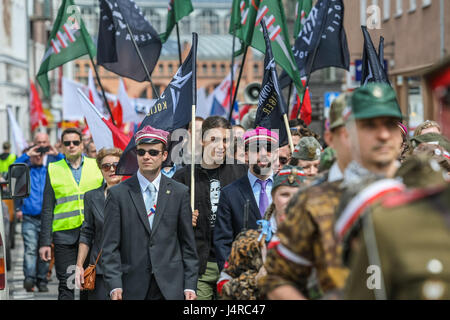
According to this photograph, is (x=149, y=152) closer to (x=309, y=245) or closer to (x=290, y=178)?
(x=290, y=178)

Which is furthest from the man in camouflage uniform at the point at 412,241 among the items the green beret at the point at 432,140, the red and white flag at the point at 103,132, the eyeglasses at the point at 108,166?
the red and white flag at the point at 103,132

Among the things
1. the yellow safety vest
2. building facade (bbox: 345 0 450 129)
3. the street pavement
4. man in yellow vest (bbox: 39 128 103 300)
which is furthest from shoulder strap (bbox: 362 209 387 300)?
building facade (bbox: 345 0 450 129)

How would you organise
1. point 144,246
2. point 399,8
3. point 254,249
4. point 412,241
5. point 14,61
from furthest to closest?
point 14,61, point 399,8, point 144,246, point 254,249, point 412,241

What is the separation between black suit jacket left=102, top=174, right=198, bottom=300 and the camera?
22.1 ft

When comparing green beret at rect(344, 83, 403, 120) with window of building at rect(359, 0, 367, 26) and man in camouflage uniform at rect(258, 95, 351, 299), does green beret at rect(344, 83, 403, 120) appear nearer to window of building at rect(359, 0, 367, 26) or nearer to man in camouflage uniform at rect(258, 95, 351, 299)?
man in camouflage uniform at rect(258, 95, 351, 299)

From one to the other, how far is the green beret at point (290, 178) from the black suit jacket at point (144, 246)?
1.64m

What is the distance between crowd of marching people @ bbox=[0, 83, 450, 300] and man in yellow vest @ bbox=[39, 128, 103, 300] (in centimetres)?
1

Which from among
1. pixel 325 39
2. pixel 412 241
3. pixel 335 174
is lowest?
pixel 412 241

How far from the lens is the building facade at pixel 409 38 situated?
2923 centimetres

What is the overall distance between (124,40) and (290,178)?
6.70 metres

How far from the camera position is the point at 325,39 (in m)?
11.9

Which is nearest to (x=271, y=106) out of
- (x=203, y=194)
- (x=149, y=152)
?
(x=203, y=194)

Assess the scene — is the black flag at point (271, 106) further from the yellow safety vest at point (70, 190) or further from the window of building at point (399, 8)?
the window of building at point (399, 8)
